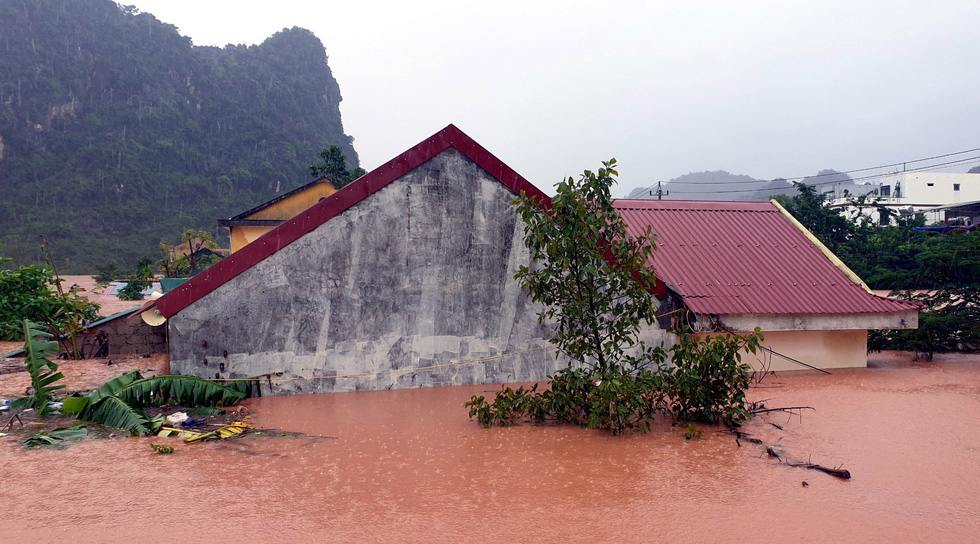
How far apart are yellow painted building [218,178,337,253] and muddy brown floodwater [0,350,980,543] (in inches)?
594

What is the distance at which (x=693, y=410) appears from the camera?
9609 millimetres

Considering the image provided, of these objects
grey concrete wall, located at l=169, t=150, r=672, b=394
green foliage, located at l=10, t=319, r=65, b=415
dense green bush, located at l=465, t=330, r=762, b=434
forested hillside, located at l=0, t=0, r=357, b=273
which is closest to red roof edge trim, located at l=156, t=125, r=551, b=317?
grey concrete wall, located at l=169, t=150, r=672, b=394

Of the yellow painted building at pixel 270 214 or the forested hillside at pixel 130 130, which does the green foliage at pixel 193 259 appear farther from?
the forested hillside at pixel 130 130

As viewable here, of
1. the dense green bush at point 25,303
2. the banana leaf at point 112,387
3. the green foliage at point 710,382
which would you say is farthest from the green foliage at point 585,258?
the dense green bush at point 25,303

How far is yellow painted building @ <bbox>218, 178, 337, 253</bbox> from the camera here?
23.4 metres

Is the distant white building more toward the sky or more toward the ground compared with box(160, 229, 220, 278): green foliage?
more toward the sky

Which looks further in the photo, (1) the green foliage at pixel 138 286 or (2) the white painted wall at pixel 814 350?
(1) the green foliage at pixel 138 286

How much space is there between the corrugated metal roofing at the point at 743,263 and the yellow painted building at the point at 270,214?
489 inches

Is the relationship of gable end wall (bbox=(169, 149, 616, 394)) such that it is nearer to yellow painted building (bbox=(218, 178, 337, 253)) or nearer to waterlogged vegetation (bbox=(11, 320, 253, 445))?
waterlogged vegetation (bbox=(11, 320, 253, 445))

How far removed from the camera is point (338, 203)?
10.7 metres

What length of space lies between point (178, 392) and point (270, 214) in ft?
52.7

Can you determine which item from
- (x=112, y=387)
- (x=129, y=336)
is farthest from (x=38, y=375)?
(x=129, y=336)

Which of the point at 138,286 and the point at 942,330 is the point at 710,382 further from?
the point at 138,286

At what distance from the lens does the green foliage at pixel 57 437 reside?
7.86 meters
